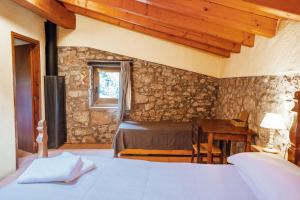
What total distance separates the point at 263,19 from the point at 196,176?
70.6 inches

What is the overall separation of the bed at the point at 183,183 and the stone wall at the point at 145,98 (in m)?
2.86

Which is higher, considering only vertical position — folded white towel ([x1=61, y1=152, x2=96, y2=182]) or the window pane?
the window pane

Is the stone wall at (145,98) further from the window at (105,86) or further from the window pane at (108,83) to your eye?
the window pane at (108,83)

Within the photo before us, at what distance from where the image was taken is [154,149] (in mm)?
3721

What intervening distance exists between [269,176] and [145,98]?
344 centimetres

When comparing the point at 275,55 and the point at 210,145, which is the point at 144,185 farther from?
the point at 275,55

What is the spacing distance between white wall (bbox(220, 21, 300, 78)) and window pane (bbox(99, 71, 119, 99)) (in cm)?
244

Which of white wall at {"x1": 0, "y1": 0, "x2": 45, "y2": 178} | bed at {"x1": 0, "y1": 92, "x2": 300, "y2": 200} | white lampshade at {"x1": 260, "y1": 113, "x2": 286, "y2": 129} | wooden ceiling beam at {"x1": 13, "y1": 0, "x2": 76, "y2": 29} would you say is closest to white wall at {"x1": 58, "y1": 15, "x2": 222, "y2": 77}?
wooden ceiling beam at {"x1": 13, "y1": 0, "x2": 76, "y2": 29}

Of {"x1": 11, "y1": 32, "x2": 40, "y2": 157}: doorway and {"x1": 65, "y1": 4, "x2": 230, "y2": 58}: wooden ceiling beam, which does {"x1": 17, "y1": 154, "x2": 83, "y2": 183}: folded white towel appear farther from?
{"x1": 65, "y1": 4, "x2": 230, "y2": 58}: wooden ceiling beam

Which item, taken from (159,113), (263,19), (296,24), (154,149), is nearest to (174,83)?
(159,113)

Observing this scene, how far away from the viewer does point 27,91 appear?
390cm

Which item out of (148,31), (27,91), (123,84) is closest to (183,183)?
(123,84)

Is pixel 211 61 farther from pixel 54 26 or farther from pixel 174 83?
pixel 54 26

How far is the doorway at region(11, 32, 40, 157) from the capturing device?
154 inches
